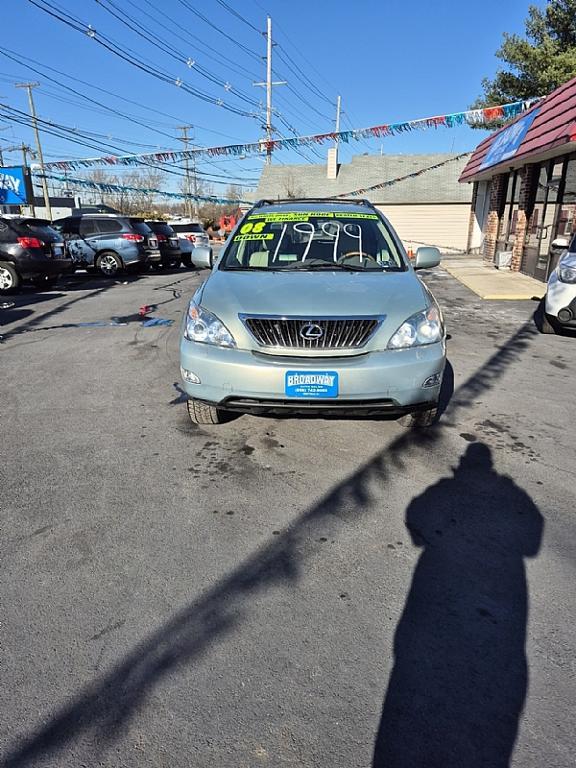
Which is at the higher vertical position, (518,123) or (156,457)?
(518,123)

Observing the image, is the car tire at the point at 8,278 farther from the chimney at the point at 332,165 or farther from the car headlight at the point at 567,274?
the chimney at the point at 332,165

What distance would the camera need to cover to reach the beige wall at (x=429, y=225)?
2959cm

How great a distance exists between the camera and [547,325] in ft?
25.1

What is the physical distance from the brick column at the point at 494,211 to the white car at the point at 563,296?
11156mm

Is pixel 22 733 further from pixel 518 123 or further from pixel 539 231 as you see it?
pixel 518 123

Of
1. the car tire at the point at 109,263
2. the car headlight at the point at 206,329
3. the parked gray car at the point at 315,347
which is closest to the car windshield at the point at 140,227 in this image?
the car tire at the point at 109,263

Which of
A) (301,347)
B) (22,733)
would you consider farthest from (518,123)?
(22,733)

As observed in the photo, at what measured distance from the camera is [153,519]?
2988 mm

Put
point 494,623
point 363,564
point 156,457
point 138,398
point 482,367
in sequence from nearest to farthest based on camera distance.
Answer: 1. point 494,623
2. point 363,564
3. point 156,457
4. point 138,398
5. point 482,367

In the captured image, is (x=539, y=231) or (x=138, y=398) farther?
(x=539, y=231)

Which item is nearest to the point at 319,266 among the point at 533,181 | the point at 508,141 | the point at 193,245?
the point at 533,181

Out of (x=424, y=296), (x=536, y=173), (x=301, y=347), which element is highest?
Result: (x=536, y=173)

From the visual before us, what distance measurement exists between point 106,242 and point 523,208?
39.2 ft

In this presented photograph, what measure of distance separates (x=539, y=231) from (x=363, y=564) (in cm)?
1338
